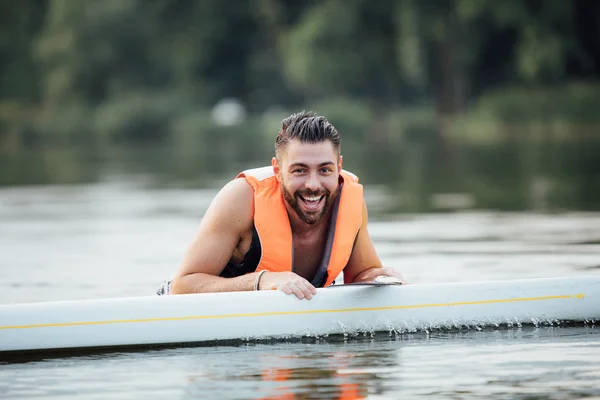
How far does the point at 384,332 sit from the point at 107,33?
61183 mm

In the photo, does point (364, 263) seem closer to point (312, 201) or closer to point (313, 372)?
point (312, 201)

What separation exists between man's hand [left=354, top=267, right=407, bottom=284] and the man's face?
1.84 feet

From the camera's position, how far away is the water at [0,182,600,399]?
19.5ft

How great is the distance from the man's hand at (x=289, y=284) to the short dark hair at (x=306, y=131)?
0.67m

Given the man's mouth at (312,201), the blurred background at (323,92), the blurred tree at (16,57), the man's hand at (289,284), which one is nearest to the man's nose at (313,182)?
the man's mouth at (312,201)

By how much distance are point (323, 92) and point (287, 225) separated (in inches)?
2127

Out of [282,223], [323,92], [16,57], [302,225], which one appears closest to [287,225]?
[282,223]

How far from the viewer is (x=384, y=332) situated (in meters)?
7.26

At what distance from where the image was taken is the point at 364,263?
757 centimetres

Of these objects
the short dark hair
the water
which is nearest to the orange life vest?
the short dark hair

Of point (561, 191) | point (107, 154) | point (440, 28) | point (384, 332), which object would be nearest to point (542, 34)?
point (440, 28)

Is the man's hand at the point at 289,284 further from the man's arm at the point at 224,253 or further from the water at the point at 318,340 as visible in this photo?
the water at the point at 318,340

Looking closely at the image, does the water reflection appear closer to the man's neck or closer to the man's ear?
the man's neck

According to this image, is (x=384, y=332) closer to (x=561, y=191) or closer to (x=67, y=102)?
(x=561, y=191)
